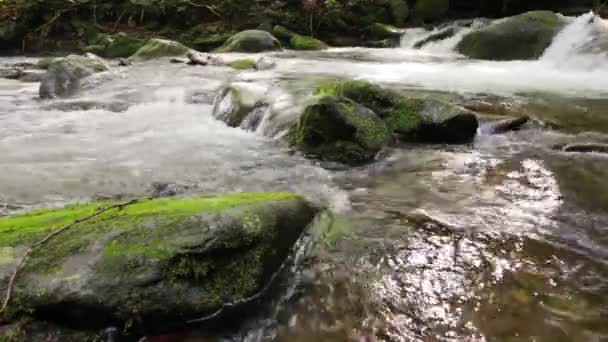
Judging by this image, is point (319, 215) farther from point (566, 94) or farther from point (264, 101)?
point (566, 94)

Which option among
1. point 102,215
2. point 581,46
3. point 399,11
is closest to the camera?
point 102,215

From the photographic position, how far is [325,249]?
2771 millimetres

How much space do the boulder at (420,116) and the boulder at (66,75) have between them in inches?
216

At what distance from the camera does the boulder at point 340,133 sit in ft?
14.5

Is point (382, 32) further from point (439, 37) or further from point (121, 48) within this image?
point (121, 48)

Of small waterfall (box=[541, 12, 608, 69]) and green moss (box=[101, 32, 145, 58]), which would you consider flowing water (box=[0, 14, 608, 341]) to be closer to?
small waterfall (box=[541, 12, 608, 69])

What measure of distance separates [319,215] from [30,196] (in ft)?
7.82

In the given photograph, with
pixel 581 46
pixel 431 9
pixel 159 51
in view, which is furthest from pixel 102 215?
pixel 431 9

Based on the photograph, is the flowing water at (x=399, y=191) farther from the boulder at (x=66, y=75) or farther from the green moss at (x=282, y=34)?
→ the green moss at (x=282, y=34)

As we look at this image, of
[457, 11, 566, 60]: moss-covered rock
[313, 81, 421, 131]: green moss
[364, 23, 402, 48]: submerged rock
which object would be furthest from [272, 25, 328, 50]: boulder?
[313, 81, 421, 131]: green moss

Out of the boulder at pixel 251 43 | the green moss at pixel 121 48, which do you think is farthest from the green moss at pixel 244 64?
the green moss at pixel 121 48

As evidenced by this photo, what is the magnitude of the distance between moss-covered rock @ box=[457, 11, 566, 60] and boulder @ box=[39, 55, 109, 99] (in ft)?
30.2

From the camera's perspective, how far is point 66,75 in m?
8.40

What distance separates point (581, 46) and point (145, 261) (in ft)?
36.2
